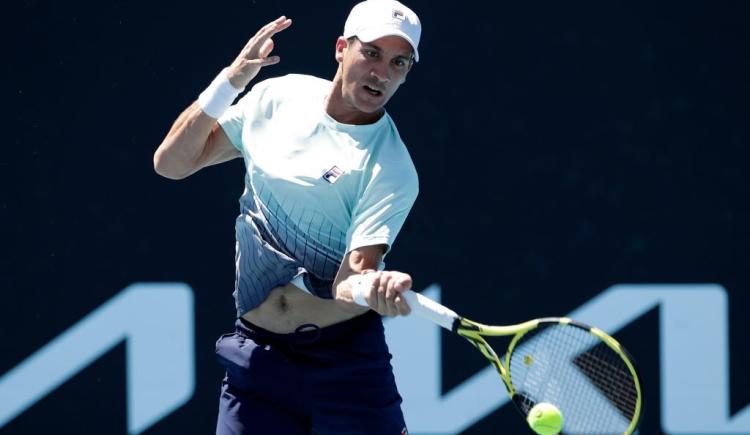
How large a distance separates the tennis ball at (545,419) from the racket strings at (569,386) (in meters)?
0.09

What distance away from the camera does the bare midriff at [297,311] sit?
3875 millimetres

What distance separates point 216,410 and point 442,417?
95cm

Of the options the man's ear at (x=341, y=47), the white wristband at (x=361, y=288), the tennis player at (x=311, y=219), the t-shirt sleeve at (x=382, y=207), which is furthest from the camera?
the man's ear at (x=341, y=47)

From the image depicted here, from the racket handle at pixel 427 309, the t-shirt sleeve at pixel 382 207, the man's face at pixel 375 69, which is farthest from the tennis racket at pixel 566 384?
the man's face at pixel 375 69

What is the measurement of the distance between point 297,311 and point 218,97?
0.66 m

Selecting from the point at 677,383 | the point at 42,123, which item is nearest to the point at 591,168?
the point at 677,383

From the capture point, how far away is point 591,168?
5.57 m

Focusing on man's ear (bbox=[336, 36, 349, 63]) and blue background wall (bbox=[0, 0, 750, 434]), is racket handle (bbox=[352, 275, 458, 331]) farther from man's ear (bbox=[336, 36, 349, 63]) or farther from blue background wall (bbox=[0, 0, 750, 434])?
blue background wall (bbox=[0, 0, 750, 434])

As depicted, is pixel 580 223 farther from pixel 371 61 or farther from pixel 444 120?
pixel 371 61

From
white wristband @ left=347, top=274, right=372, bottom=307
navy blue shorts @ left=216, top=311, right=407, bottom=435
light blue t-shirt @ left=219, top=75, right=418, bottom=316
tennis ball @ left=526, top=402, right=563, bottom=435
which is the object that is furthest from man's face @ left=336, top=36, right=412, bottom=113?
tennis ball @ left=526, top=402, right=563, bottom=435

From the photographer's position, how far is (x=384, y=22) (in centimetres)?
374

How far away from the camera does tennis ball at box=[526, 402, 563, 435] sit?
3.72 m

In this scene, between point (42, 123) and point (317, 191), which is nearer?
point (317, 191)

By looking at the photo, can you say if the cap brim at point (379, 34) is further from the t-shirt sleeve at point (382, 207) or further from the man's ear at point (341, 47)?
the t-shirt sleeve at point (382, 207)
